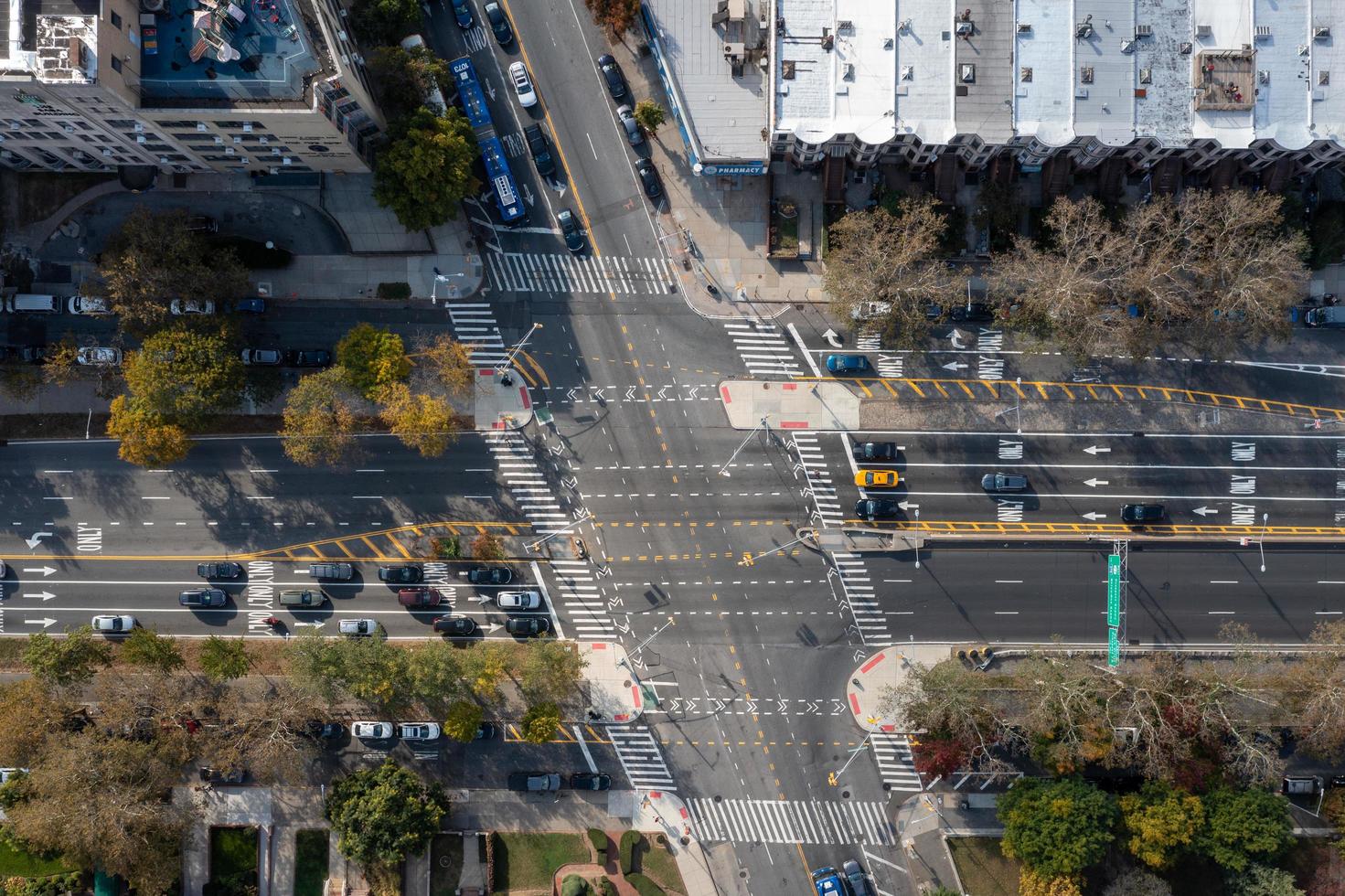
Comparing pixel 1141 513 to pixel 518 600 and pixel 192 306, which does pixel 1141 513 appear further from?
pixel 192 306

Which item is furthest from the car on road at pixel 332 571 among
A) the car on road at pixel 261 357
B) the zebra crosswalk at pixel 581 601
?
the car on road at pixel 261 357

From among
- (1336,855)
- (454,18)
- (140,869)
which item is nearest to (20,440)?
(140,869)

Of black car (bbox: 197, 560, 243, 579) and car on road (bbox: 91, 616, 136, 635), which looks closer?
car on road (bbox: 91, 616, 136, 635)

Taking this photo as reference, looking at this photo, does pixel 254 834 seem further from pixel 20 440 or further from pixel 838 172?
pixel 838 172

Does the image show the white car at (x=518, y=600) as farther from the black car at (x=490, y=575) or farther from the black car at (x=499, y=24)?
the black car at (x=499, y=24)

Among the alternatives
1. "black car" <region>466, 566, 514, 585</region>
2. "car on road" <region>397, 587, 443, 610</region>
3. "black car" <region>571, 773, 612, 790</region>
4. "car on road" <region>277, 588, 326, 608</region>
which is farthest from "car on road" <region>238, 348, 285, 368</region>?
"black car" <region>571, 773, 612, 790</region>

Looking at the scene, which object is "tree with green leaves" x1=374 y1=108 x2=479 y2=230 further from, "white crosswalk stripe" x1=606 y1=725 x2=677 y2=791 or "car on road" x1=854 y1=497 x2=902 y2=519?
"white crosswalk stripe" x1=606 y1=725 x2=677 y2=791
